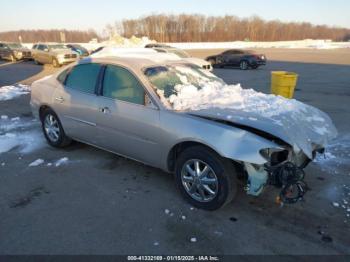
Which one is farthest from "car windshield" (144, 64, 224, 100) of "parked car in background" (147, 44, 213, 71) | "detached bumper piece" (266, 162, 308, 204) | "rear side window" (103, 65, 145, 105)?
"parked car in background" (147, 44, 213, 71)

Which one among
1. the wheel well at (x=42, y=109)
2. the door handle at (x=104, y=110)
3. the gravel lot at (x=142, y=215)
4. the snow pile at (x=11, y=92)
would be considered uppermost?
the door handle at (x=104, y=110)

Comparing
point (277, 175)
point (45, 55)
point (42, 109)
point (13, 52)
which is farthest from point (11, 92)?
point (13, 52)

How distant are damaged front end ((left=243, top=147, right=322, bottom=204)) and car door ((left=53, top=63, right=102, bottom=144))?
2.34 meters

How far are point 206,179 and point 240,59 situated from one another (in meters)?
19.0

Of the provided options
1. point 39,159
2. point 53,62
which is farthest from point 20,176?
point 53,62

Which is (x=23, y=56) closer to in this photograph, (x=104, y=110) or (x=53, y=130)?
(x=53, y=130)

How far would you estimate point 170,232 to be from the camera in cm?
316

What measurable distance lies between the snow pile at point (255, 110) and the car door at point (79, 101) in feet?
3.84

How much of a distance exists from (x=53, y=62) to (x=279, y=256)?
72.9 feet

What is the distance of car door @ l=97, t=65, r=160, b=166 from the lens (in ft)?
12.5

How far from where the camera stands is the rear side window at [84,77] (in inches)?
178

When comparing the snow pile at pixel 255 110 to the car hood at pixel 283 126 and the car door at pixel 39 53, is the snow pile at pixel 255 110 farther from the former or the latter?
the car door at pixel 39 53

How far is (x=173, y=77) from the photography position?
13.9 feet

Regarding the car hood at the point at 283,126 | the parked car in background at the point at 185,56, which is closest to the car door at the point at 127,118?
the car hood at the point at 283,126
